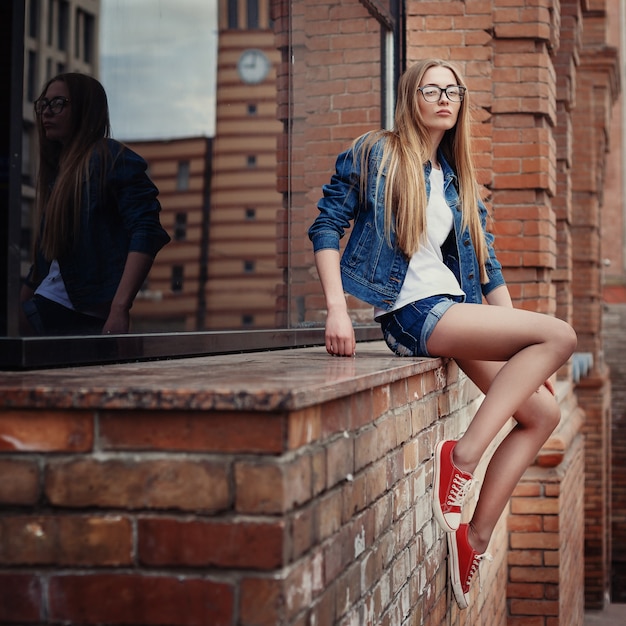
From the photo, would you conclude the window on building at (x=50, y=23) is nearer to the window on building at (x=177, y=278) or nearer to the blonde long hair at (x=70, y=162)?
the blonde long hair at (x=70, y=162)

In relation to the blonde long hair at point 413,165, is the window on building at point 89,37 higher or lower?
higher

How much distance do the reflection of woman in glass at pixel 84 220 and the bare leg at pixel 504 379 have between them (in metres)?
1.02

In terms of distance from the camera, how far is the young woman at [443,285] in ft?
11.0

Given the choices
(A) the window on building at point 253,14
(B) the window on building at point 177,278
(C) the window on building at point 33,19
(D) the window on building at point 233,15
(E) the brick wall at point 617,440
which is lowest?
(E) the brick wall at point 617,440

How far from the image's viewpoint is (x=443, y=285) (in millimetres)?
3582

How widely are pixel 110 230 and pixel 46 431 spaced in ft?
4.58

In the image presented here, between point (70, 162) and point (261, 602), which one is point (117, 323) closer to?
point (70, 162)

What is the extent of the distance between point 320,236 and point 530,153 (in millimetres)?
3215

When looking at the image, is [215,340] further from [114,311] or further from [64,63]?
[64,63]

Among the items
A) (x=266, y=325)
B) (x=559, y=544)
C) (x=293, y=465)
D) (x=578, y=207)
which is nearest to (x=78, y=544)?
(x=293, y=465)

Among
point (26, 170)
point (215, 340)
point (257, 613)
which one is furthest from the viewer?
point (215, 340)

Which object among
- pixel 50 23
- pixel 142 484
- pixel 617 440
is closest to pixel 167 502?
pixel 142 484

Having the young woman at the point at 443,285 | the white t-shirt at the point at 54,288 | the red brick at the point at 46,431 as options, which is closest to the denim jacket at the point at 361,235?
the young woman at the point at 443,285

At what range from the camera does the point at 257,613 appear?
6.08 feet
